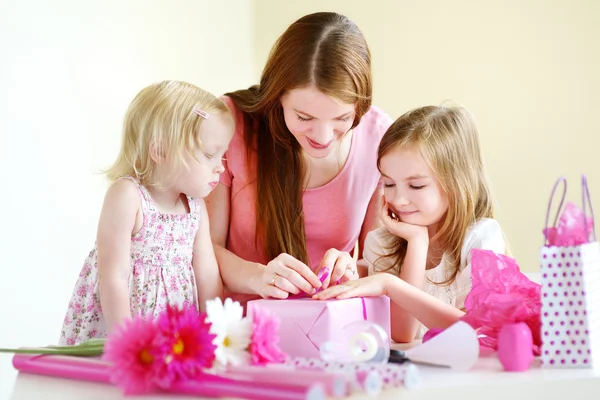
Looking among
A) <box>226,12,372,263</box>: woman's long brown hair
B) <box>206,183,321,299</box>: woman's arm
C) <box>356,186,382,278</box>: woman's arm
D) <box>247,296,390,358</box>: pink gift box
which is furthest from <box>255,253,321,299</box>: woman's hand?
<box>356,186,382,278</box>: woman's arm

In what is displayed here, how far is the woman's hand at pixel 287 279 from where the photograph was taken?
4.33ft

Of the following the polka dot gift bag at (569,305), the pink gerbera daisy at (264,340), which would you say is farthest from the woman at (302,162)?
the polka dot gift bag at (569,305)

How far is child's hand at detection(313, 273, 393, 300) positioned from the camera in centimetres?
123

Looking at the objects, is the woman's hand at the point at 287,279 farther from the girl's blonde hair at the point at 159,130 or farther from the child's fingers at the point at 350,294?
the girl's blonde hair at the point at 159,130

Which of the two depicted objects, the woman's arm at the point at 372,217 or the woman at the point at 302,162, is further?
the woman's arm at the point at 372,217

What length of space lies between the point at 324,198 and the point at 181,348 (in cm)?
106

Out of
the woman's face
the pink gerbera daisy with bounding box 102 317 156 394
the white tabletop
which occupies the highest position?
the woman's face

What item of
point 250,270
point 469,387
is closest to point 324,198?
point 250,270

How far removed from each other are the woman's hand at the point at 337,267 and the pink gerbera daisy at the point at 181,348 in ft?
1.58

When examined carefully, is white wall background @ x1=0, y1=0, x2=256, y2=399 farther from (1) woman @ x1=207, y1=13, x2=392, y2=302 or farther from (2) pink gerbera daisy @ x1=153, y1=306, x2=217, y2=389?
(2) pink gerbera daisy @ x1=153, y1=306, x2=217, y2=389

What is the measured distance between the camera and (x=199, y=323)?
2.95ft

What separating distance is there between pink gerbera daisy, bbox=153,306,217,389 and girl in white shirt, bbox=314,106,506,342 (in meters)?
0.74

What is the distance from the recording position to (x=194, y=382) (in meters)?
0.88

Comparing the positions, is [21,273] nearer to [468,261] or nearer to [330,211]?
[330,211]
